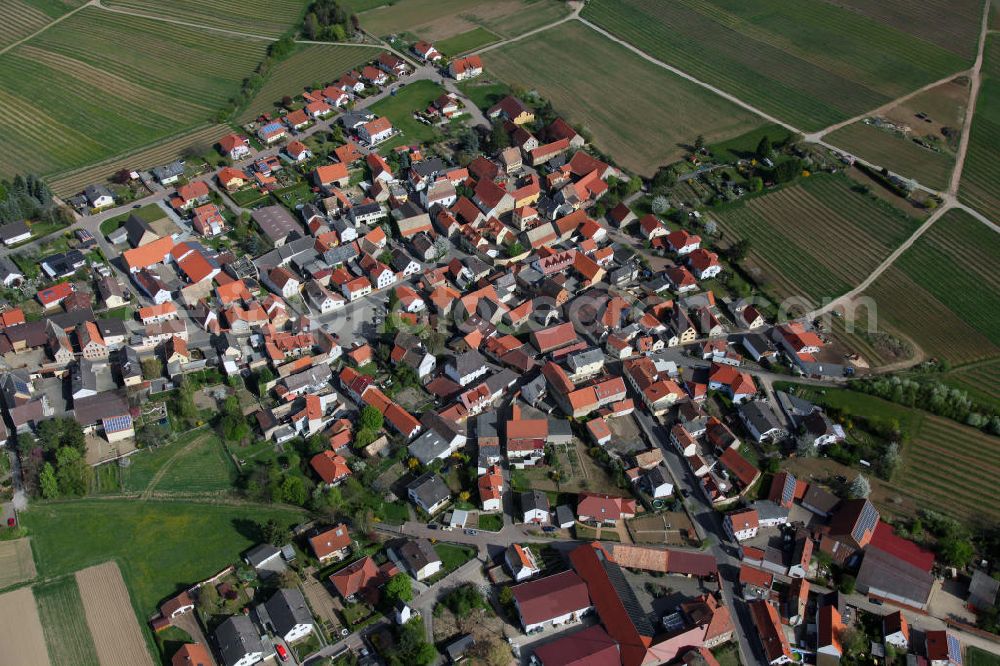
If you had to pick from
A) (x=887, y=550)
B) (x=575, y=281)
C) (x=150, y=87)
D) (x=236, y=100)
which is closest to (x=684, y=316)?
(x=575, y=281)

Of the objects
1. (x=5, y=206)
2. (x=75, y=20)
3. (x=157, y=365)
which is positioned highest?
(x=75, y=20)

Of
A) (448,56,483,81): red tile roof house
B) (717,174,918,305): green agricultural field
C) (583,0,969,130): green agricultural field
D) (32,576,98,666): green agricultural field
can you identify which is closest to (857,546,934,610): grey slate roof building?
(717,174,918,305): green agricultural field

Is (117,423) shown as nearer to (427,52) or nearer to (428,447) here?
(428,447)

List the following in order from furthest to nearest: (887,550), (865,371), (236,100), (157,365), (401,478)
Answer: (236,100), (865,371), (157,365), (401,478), (887,550)

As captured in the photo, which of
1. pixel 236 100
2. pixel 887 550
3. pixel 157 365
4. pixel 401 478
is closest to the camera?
pixel 887 550

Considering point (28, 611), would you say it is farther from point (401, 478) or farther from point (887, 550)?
point (887, 550)

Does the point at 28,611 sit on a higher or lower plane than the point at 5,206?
lower
